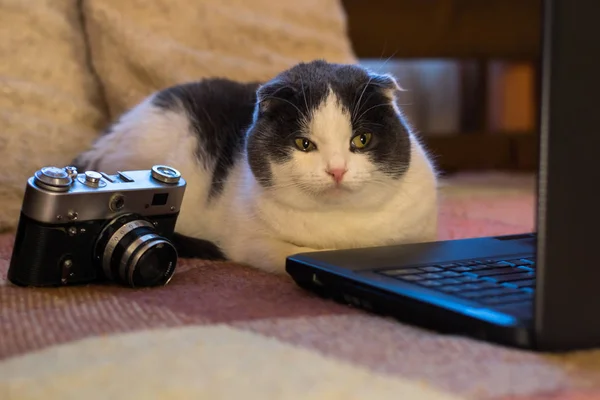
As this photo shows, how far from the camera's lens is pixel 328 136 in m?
0.97

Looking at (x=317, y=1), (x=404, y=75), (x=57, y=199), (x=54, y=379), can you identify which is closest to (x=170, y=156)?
(x=57, y=199)

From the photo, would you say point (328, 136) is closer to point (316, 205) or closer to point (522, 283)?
point (316, 205)

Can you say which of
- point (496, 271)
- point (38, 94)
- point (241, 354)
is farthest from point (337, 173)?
point (38, 94)

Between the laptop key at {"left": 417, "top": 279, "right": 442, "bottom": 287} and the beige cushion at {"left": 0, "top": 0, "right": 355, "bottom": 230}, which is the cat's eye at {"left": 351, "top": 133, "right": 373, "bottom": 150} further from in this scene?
the beige cushion at {"left": 0, "top": 0, "right": 355, "bottom": 230}

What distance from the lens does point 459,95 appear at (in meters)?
2.66

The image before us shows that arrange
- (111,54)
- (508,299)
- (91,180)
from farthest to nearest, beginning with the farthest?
(111,54) < (91,180) < (508,299)

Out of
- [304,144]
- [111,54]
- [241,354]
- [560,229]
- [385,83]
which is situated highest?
[111,54]

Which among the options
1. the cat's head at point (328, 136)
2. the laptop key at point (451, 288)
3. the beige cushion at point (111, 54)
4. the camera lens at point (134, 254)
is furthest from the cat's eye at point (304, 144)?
the beige cushion at point (111, 54)

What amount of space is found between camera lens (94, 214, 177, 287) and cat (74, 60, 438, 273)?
0.18 m

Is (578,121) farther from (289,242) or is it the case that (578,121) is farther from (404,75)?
(404,75)

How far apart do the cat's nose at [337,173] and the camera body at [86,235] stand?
0.23 metres

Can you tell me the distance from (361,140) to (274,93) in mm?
143

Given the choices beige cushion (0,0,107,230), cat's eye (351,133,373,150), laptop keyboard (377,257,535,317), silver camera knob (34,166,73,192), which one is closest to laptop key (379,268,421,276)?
laptop keyboard (377,257,535,317)

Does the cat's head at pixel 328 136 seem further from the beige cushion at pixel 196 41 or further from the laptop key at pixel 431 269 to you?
the beige cushion at pixel 196 41
